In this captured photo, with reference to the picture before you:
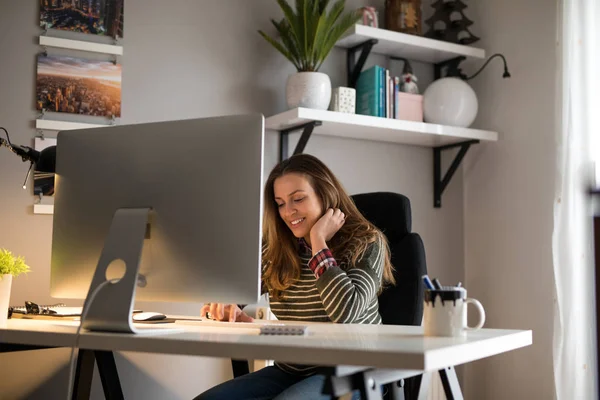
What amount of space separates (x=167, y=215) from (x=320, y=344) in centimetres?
45

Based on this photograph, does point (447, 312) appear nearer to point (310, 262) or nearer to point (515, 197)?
point (310, 262)

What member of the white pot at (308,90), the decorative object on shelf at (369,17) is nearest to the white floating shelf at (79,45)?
the white pot at (308,90)

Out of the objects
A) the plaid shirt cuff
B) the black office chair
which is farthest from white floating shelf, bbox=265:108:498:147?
the plaid shirt cuff

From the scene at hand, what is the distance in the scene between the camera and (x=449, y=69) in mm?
3266

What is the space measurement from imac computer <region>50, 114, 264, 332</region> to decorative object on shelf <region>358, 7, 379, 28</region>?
5.82ft

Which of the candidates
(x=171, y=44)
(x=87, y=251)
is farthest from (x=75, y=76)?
(x=87, y=251)

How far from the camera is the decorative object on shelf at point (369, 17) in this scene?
298cm

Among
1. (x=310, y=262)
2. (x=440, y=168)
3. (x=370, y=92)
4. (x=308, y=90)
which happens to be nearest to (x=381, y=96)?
(x=370, y=92)

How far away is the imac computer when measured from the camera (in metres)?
1.34

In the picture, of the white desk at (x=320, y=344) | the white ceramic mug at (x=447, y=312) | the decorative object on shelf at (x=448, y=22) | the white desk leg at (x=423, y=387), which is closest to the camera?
the white desk at (x=320, y=344)

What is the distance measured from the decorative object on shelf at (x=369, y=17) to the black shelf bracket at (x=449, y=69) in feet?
1.58

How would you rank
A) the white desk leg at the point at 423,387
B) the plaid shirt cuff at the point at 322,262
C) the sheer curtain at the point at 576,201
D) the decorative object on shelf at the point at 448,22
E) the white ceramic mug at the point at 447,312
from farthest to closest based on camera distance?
the decorative object on shelf at the point at 448,22, the sheer curtain at the point at 576,201, the plaid shirt cuff at the point at 322,262, the white desk leg at the point at 423,387, the white ceramic mug at the point at 447,312

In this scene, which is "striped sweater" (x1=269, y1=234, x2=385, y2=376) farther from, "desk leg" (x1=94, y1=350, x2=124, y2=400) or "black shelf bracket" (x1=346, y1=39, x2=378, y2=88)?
"black shelf bracket" (x1=346, y1=39, x2=378, y2=88)

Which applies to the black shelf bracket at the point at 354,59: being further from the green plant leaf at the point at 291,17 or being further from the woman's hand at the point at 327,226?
the woman's hand at the point at 327,226
